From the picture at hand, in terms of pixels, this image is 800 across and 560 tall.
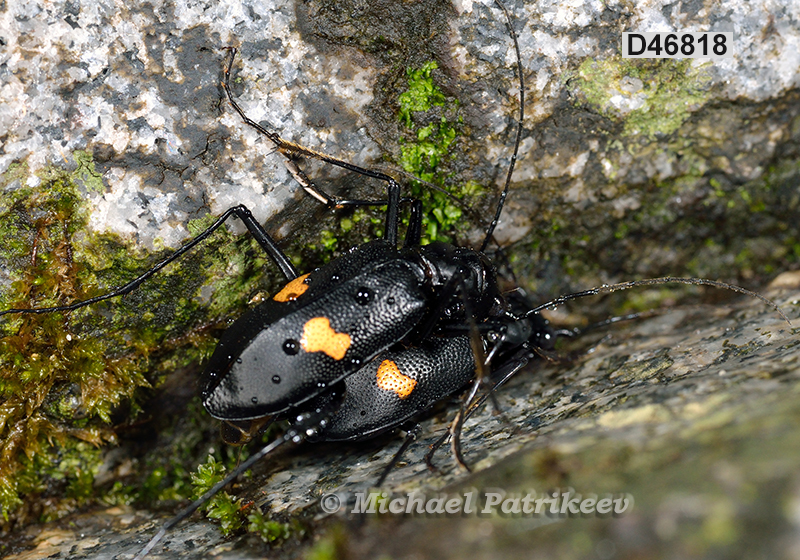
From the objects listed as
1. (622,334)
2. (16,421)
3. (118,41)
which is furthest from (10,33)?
(622,334)

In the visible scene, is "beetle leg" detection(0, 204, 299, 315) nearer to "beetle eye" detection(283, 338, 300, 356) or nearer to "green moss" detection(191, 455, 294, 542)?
"beetle eye" detection(283, 338, 300, 356)

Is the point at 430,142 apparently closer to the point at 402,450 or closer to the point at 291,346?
the point at 291,346

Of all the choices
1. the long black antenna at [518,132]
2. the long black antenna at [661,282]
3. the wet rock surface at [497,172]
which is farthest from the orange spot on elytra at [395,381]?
the long black antenna at [518,132]

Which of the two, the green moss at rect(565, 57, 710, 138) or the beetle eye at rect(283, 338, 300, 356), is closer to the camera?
the beetle eye at rect(283, 338, 300, 356)

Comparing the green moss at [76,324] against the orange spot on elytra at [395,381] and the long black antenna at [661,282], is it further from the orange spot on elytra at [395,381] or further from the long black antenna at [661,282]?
the long black antenna at [661,282]

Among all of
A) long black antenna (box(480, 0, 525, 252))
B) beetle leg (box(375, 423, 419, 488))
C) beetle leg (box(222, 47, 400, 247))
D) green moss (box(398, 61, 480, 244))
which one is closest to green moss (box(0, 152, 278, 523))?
beetle leg (box(222, 47, 400, 247))

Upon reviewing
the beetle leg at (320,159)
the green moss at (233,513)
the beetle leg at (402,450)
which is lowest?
the green moss at (233,513)

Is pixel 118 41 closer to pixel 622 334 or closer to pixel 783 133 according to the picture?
pixel 622 334

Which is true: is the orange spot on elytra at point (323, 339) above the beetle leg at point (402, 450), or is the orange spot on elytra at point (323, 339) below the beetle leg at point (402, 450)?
above
